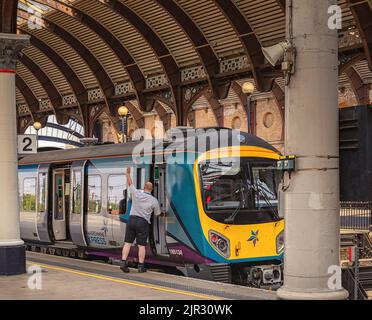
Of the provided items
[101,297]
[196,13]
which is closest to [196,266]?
[101,297]

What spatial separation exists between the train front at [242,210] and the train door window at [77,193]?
15.9ft

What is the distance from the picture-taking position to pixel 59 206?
1875cm

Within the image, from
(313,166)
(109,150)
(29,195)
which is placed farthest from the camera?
(29,195)

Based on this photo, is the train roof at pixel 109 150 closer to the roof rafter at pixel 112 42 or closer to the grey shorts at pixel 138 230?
the grey shorts at pixel 138 230

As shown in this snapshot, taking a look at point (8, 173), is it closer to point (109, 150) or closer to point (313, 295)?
point (109, 150)

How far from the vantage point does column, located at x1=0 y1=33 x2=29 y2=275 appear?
13.1m

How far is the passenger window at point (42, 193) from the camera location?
1908 centimetres

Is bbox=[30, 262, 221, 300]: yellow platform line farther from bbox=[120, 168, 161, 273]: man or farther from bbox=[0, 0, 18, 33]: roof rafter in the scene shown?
bbox=[0, 0, 18, 33]: roof rafter

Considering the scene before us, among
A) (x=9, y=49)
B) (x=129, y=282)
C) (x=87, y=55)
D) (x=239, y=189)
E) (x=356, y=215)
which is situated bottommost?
(x=356, y=215)

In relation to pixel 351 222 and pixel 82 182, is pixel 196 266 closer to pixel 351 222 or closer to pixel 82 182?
pixel 82 182

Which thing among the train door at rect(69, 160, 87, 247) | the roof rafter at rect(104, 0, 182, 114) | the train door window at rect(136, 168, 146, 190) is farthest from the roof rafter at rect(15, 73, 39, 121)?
the train door window at rect(136, 168, 146, 190)

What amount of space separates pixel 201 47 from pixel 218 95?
7.68 ft

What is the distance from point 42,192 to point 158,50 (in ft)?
54.0

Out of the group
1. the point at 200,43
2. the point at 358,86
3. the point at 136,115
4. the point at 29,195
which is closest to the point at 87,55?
the point at 200,43
